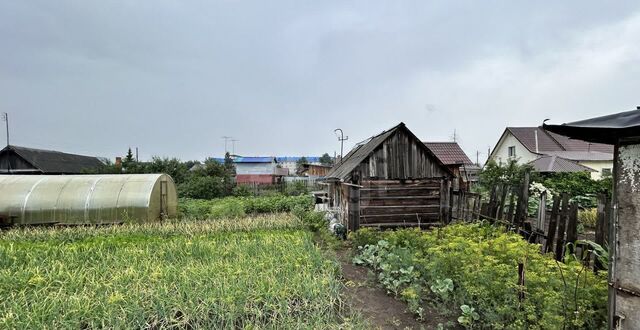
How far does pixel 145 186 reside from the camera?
39.1 ft

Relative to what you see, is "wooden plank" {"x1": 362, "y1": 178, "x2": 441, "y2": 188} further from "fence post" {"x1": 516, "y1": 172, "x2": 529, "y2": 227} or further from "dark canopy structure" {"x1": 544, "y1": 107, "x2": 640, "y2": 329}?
"dark canopy structure" {"x1": 544, "y1": 107, "x2": 640, "y2": 329}

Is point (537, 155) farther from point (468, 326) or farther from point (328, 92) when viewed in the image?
point (468, 326)

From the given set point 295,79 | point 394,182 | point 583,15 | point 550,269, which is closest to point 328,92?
point 295,79

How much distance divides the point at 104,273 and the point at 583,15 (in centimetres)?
1169

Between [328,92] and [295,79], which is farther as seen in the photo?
[328,92]

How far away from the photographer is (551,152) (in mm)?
26422

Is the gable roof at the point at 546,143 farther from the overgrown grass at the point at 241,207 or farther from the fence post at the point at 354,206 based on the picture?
the fence post at the point at 354,206

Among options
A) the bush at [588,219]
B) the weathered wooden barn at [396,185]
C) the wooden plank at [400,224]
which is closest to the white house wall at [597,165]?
the bush at [588,219]

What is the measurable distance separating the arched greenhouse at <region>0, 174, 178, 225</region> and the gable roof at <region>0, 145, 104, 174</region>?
1779 centimetres

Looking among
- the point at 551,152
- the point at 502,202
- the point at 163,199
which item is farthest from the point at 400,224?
the point at 551,152

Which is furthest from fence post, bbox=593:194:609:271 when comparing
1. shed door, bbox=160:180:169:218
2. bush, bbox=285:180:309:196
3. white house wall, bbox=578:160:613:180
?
white house wall, bbox=578:160:613:180

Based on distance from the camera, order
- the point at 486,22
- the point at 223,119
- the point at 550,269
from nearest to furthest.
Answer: the point at 550,269, the point at 486,22, the point at 223,119

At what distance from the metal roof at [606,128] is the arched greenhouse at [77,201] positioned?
12.5 meters

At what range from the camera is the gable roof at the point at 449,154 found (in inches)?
708
